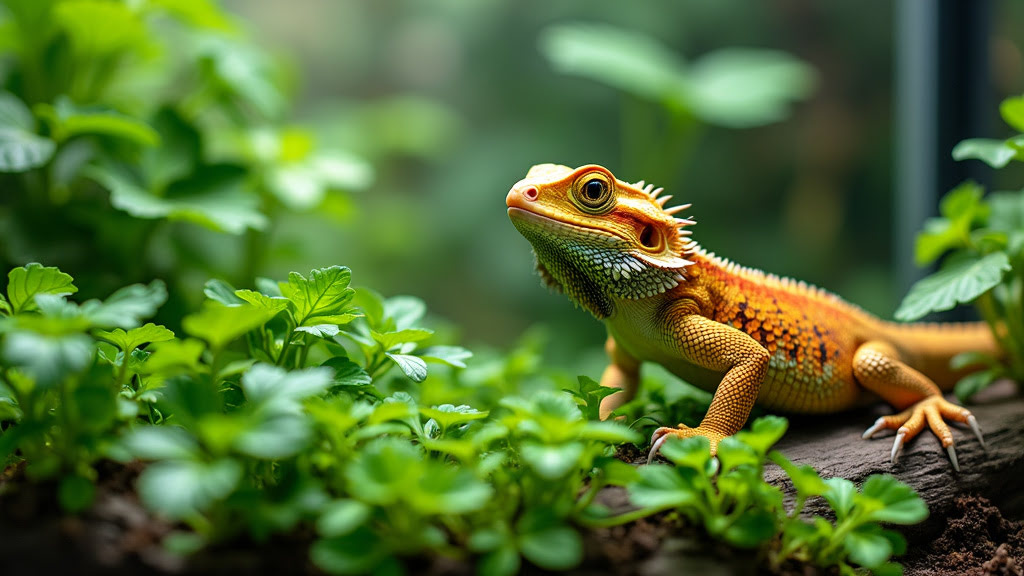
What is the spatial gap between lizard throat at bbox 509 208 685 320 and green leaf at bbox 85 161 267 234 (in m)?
1.18

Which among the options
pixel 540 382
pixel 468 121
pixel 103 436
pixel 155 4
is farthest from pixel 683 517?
pixel 468 121

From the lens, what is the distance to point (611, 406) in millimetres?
2625

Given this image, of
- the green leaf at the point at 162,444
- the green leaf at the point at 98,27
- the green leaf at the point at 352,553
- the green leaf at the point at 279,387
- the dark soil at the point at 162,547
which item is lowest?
the dark soil at the point at 162,547

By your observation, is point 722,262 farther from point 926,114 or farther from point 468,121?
point 468,121

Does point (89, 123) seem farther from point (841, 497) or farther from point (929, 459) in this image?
point (929, 459)

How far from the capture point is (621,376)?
2.71 m

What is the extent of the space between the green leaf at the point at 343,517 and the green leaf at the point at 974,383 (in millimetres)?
2399

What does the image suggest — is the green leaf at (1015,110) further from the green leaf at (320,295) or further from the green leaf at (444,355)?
the green leaf at (320,295)

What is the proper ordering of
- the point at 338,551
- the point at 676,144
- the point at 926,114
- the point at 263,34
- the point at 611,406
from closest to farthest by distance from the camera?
the point at 338,551, the point at 611,406, the point at 926,114, the point at 676,144, the point at 263,34

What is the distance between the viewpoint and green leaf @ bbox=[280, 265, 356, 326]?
1.89 meters

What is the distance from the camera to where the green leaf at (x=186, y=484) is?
122 cm

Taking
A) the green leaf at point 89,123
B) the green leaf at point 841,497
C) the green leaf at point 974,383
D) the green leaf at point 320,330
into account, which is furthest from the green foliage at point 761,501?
the green leaf at point 89,123

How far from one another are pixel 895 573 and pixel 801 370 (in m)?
0.77

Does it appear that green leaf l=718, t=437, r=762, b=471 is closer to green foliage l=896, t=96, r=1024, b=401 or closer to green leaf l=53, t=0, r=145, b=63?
green foliage l=896, t=96, r=1024, b=401
